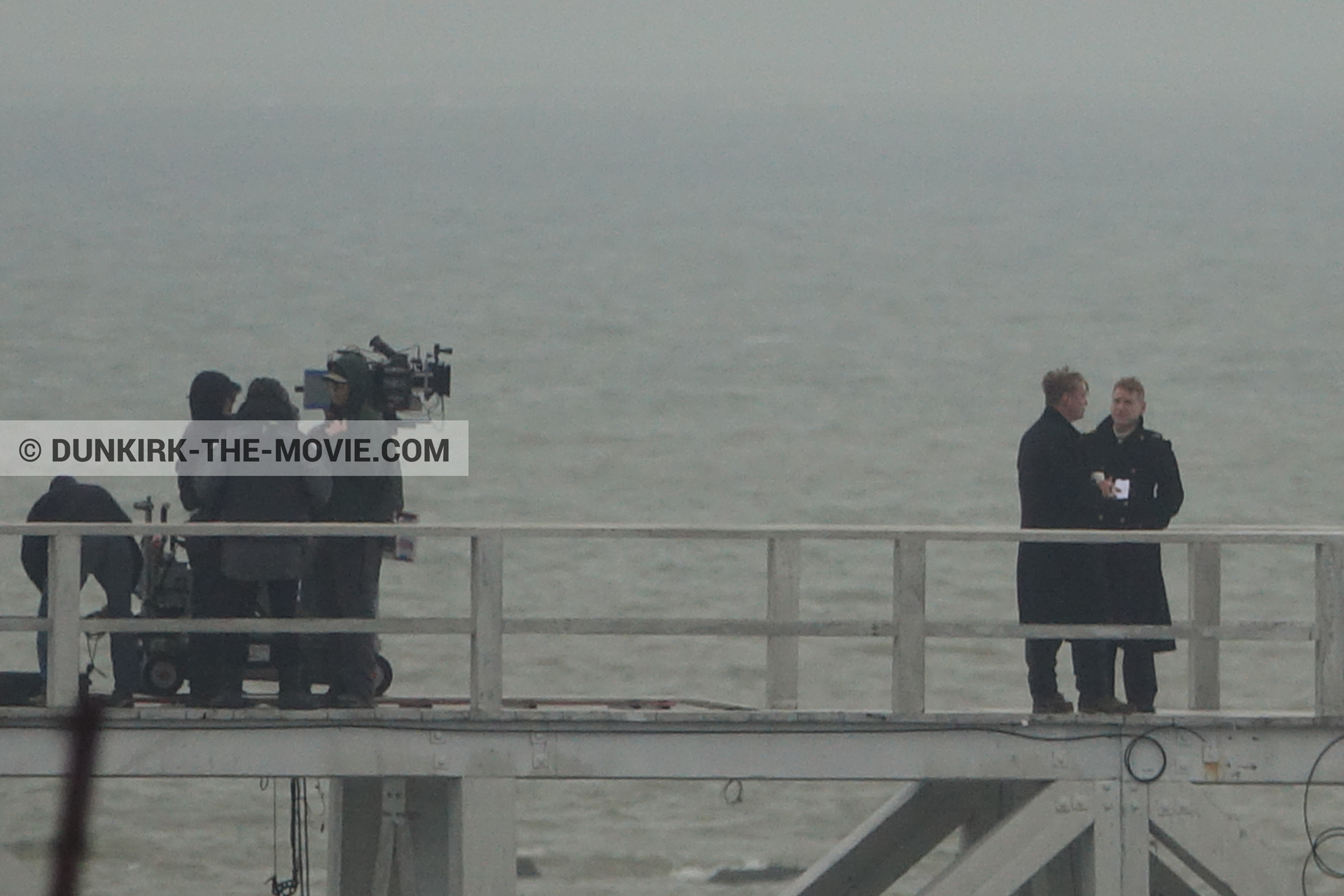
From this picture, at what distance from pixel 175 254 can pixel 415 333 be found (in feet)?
90.4

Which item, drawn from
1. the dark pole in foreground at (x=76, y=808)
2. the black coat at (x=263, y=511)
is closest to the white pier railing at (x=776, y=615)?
the black coat at (x=263, y=511)

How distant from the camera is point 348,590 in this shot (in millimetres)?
12539

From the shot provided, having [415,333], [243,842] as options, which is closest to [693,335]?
[415,333]

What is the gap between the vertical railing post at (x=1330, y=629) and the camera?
12445 mm

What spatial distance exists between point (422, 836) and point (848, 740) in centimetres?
223

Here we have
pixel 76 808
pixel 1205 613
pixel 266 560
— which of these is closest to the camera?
pixel 76 808

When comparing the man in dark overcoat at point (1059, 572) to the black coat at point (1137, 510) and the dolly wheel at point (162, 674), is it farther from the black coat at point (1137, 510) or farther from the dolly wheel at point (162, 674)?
the dolly wheel at point (162, 674)

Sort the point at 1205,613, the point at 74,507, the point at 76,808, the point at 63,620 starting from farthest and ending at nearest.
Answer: the point at 1205,613 < the point at 74,507 < the point at 63,620 < the point at 76,808

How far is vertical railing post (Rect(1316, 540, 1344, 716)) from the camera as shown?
1245 centimetres

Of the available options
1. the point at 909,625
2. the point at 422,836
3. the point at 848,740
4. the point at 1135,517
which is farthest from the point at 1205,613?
the point at 422,836

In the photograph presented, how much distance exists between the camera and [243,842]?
2572cm

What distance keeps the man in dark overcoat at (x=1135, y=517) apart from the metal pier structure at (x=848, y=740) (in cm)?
18

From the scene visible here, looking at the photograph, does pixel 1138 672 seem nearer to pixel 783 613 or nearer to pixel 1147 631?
pixel 1147 631

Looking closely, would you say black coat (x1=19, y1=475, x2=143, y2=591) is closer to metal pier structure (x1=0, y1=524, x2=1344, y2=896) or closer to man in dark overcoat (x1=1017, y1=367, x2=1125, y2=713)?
metal pier structure (x1=0, y1=524, x2=1344, y2=896)
